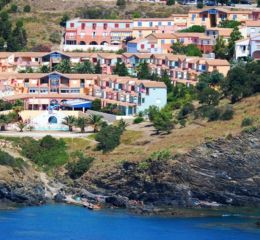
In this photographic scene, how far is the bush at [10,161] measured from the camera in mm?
81012

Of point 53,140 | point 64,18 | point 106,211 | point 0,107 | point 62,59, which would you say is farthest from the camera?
point 64,18

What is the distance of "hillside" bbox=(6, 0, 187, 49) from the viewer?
108938 millimetres

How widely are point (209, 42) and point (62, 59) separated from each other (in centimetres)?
954

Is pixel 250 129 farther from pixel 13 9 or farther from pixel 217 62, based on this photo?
pixel 13 9

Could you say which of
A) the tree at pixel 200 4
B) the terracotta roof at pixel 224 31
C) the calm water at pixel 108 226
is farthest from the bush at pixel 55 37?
the calm water at pixel 108 226

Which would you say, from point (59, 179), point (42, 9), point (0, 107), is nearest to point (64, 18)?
point (42, 9)

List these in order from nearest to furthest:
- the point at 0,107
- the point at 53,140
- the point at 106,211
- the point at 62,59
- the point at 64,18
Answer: the point at 106,211
the point at 53,140
the point at 0,107
the point at 62,59
the point at 64,18

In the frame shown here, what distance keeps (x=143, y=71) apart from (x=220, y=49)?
18.9 ft

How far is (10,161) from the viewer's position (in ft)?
267

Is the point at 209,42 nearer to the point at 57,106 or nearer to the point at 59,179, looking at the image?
the point at 57,106

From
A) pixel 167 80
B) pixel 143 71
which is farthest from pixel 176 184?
pixel 143 71

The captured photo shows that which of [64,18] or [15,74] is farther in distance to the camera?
[64,18]

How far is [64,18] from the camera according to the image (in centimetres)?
11000

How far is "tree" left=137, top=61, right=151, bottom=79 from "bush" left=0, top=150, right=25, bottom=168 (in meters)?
17.5
